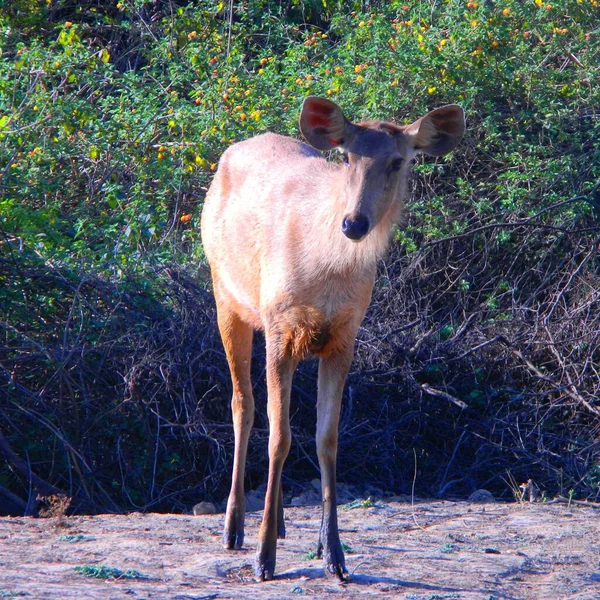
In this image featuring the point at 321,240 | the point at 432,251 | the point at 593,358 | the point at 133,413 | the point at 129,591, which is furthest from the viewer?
the point at 432,251

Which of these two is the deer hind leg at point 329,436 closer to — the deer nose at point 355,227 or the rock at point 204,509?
the deer nose at point 355,227

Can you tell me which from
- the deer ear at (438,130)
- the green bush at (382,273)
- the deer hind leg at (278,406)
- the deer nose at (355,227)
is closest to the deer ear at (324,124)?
the deer ear at (438,130)

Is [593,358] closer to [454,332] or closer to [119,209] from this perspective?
[454,332]

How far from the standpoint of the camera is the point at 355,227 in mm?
5012

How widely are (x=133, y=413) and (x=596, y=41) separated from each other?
18.3ft

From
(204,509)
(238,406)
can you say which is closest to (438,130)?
(238,406)

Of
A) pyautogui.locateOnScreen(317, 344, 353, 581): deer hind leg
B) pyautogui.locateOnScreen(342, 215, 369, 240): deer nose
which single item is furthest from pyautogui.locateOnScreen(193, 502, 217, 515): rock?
pyautogui.locateOnScreen(342, 215, 369, 240): deer nose

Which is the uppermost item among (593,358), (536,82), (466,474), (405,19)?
(405,19)

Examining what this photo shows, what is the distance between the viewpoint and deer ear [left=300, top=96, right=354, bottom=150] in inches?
217

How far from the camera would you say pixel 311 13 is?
11.6 metres

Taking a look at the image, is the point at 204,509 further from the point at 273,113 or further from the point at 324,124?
the point at 273,113

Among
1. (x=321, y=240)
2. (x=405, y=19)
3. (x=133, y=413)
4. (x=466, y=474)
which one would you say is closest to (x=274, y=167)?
(x=321, y=240)

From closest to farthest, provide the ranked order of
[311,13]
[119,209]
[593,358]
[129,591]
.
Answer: [129,591]
[593,358]
[119,209]
[311,13]

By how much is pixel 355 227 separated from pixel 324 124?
89 centimetres
